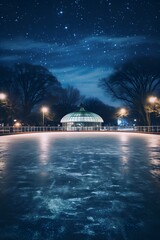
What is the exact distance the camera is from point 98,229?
14.1ft

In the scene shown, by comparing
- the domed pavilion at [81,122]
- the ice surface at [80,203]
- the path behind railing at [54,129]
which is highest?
the domed pavilion at [81,122]

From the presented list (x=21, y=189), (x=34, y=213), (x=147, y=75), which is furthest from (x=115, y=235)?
(x=147, y=75)

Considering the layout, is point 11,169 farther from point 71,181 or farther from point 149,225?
point 149,225

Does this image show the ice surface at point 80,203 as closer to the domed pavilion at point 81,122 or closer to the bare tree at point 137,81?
the bare tree at point 137,81

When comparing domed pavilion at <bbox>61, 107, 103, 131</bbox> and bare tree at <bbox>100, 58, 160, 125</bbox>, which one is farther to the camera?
domed pavilion at <bbox>61, 107, 103, 131</bbox>

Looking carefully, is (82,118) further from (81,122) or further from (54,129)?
(54,129)

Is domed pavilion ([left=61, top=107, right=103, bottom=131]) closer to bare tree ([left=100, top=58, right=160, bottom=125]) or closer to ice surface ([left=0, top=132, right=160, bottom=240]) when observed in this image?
bare tree ([left=100, top=58, right=160, bottom=125])

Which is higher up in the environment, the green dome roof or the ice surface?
the green dome roof

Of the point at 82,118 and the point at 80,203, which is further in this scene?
the point at 82,118

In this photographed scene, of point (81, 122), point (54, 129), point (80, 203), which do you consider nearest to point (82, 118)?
point (81, 122)

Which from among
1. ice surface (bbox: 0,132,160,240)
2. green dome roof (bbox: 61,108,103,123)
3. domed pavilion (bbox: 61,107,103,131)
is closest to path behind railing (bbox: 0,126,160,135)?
domed pavilion (bbox: 61,107,103,131)

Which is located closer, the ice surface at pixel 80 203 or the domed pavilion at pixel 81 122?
the ice surface at pixel 80 203

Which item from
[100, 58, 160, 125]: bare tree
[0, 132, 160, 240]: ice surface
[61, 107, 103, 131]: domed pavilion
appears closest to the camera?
[0, 132, 160, 240]: ice surface

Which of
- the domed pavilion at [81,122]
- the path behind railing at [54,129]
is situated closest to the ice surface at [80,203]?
the path behind railing at [54,129]
